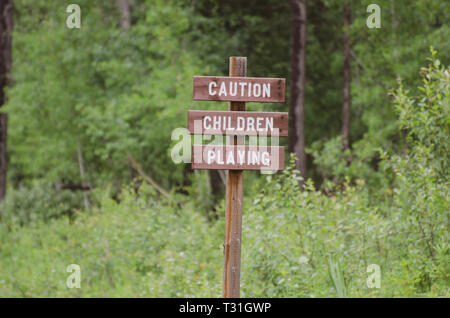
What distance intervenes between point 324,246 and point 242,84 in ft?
9.47

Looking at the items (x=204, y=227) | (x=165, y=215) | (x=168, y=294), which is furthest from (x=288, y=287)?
(x=165, y=215)

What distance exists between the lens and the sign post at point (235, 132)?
16.3 feet

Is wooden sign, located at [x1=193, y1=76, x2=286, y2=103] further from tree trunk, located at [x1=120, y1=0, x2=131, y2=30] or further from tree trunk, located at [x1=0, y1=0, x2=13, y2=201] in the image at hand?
tree trunk, located at [x1=120, y1=0, x2=131, y2=30]

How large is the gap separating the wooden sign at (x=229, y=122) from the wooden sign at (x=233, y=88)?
152 millimetres

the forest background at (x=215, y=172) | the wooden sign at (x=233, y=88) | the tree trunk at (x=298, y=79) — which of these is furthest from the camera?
the tree trunk at (x=298, y=79)

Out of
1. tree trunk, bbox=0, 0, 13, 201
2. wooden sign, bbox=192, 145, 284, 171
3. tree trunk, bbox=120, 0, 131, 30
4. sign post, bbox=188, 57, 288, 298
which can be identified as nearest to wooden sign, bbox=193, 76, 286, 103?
sign post, bbox=188, 57, 288, 298

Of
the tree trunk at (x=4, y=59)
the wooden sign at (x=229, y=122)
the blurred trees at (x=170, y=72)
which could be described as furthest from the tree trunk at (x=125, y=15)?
the wooden sign at (x=229, y=122)

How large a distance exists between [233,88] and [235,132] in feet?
1.31

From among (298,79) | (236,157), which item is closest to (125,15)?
(298,79)

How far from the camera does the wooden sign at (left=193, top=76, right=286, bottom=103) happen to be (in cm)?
507

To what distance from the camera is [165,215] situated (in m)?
11.3

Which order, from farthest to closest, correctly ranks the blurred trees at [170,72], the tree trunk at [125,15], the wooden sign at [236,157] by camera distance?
the tree trunk at [125,15]
the blurred trees at [170,72]
the wooden sign at [236,157]

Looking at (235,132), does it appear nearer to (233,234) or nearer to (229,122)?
(229,122)

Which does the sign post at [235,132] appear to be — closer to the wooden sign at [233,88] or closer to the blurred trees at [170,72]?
the wooden sign at [233,88]
